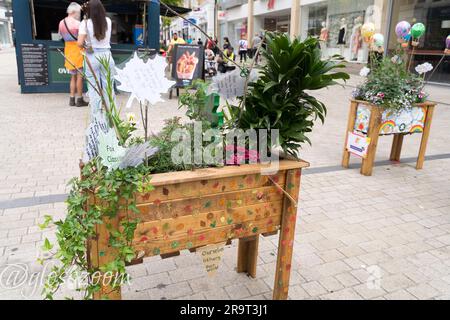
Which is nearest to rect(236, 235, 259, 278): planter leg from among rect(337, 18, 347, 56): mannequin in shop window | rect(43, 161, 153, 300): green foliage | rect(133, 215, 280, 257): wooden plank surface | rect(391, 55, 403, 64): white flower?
rect(133, 215, 280, 257): wooden plank surface

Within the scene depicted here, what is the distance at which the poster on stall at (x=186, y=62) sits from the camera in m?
9.52

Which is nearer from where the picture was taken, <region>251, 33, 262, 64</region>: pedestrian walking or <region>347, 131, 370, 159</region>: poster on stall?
<region>251, 33, 262, 64</region>: pedestrian walking

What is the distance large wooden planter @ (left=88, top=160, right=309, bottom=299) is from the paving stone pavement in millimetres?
615

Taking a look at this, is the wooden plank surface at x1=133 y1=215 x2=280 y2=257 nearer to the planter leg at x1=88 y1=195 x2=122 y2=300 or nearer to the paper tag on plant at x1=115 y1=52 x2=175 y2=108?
the planter leg at x1=88 y1=195 x2=122 y2=300

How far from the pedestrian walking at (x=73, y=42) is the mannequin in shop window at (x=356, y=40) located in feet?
36.3

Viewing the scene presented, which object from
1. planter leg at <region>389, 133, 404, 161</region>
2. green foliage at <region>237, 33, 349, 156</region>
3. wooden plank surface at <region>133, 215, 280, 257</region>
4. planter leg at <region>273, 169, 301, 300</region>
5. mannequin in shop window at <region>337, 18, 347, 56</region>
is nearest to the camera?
wooden plank surface at <region>133, 215, 280, 257</region>

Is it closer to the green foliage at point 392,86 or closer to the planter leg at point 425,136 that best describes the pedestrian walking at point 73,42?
the green foliage at point 392,86

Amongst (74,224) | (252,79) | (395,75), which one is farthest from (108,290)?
(395,75)

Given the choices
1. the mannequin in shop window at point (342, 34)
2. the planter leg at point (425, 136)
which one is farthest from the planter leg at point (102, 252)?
the mannequin in shop window at point (342, 34)

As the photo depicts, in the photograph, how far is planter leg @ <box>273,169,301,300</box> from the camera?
6.88 feet

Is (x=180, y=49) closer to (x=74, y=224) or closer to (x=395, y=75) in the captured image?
(x=395, y=75)

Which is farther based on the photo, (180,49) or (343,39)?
(343,39)

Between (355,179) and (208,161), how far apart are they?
310cm
